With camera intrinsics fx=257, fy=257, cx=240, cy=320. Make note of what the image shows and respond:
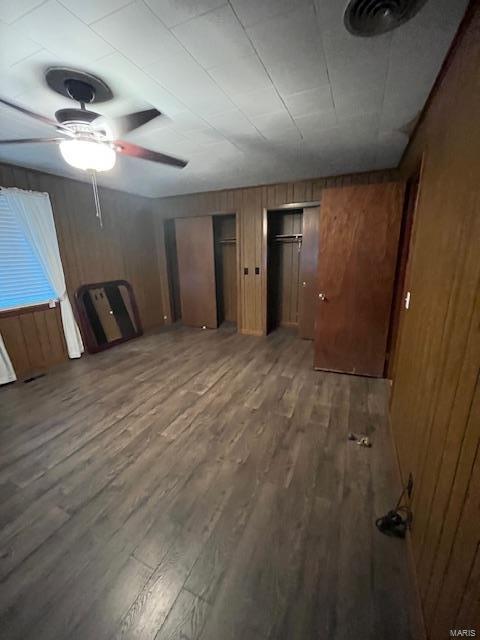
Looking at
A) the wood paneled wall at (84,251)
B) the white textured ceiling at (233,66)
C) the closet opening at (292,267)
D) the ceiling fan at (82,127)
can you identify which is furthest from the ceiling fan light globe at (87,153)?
the closet opening at (292,267)

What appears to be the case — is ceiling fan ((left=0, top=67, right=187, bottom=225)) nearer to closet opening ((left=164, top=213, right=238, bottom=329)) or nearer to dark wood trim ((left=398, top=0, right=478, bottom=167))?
dark wood trim ((left=398, top=0, right=478, bottom=167))

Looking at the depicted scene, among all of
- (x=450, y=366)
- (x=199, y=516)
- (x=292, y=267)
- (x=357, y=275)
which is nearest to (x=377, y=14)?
(x=450, y=366)

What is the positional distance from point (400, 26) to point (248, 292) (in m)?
3.39

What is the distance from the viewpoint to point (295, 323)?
4.74m

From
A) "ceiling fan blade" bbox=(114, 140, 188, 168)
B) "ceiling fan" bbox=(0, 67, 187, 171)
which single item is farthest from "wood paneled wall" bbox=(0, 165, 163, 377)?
"ceiling fan blade" bbox=(114, 140, 188, 168)

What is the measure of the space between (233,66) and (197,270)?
3.43 meters

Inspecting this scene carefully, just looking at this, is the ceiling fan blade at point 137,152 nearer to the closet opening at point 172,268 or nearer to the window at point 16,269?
the window at point 16,269

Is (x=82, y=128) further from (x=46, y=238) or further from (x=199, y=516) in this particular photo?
(x=199, y=516)

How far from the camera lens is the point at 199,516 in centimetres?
146

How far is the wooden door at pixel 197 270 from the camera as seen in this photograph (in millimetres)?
4520

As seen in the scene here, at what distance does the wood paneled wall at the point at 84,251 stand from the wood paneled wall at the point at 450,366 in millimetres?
3961

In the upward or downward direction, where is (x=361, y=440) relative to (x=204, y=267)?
downward

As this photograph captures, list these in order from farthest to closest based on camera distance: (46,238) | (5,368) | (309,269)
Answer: (309,269), (46,238), (5,368)

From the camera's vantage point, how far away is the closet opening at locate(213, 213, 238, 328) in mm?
4785
